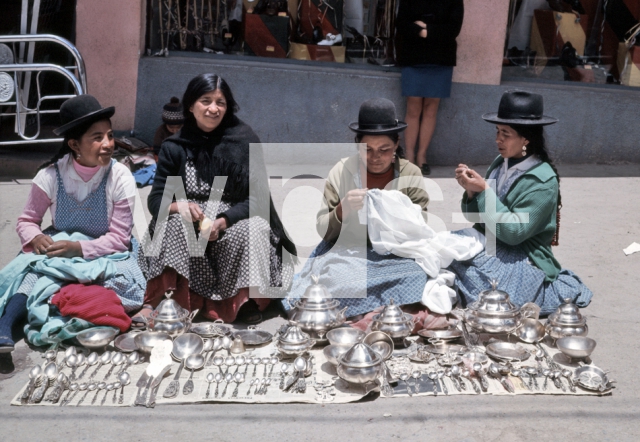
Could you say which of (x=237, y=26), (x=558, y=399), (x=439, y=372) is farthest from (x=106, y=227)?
(x=237, y=26)

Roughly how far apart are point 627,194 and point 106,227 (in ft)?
16.4

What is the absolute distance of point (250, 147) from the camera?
4.35 metres

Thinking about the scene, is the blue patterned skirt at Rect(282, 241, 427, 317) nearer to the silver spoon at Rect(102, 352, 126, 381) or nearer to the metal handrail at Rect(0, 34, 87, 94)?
the silver spoon at Rect(102, 352, 126, 381)

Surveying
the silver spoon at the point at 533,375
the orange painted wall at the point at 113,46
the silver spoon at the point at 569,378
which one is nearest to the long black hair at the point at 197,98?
the silver spoon at the point at 533,375

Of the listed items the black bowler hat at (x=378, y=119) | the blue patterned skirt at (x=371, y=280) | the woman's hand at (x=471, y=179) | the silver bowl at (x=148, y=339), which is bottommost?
the silver bowl at (x=148, y=339)

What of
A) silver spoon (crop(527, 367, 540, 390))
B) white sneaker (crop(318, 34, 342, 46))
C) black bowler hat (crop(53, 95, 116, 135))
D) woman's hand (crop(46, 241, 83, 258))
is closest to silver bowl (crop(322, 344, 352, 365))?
silver spoon (crop(527, 367, 540, 390))

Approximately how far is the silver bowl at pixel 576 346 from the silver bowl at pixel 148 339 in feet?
6.58

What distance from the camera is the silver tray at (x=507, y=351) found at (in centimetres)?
361

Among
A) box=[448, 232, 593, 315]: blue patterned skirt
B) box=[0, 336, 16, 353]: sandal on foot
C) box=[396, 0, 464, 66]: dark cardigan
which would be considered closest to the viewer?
box=[0, 336, 16, 353]: sandal on foot

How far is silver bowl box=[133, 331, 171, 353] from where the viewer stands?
3.63 meters

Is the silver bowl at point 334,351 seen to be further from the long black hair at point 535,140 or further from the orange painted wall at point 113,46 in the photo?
the orange painted wall at point 113,46

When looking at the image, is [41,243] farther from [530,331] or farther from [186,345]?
[530,331]

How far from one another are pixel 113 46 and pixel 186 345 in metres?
4.44

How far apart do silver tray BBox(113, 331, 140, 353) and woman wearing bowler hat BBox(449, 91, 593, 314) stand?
1.88 metres
